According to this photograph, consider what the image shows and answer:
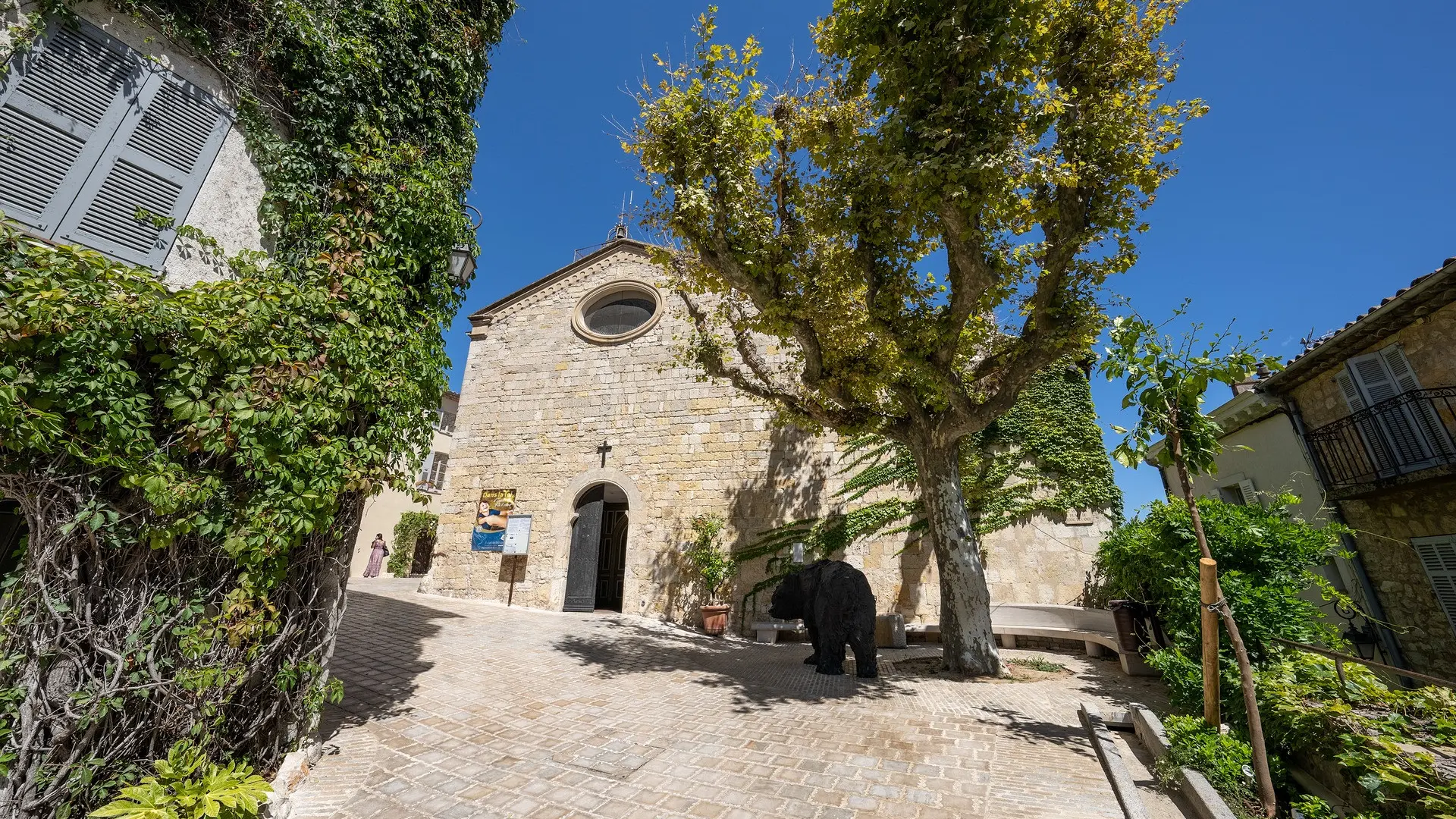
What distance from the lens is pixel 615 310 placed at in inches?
537

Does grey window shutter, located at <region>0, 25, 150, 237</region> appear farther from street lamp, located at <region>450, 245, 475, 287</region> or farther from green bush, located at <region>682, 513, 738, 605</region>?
green bush, located at <region>682, 513, 738, 605</region>

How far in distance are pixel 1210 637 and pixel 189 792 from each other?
5.76 m

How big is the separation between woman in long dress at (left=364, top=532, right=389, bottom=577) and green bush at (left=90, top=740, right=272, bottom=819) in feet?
55.2

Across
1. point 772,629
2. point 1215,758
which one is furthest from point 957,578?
point 772,629

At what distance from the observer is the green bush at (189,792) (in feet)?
8.03

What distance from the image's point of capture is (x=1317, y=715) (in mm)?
3469

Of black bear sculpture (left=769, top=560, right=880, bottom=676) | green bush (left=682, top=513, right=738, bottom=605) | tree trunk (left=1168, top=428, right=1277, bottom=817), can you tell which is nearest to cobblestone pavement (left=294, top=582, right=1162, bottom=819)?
black bear sculpture (left=769, top=560, right=880, bottom=676)

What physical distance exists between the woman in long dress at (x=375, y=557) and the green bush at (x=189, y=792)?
1683 centimetres

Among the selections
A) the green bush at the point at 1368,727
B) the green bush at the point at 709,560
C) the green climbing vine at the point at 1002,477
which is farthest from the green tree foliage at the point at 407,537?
the green bush at the point at 1368,727

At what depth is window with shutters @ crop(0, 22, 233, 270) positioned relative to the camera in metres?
3.35

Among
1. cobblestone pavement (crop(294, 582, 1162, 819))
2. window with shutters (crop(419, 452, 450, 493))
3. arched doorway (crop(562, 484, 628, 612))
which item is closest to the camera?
cobblestone pavement (crop(294, 582, 1162, 819))

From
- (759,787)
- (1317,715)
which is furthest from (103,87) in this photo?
(1317,715)

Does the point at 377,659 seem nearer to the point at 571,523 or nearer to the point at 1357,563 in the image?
the point at 571,523

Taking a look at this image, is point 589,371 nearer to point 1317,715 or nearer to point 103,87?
point 103,87
